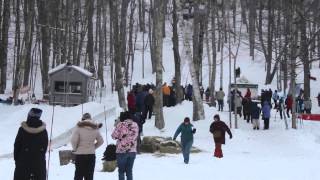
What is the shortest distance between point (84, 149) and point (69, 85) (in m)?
21.3

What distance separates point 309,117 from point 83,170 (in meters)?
22.4

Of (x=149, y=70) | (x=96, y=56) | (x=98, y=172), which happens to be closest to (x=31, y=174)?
(x=98, y=172)

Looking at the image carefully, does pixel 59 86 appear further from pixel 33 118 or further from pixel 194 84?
pixel 33 118

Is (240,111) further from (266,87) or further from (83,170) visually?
(83,170)

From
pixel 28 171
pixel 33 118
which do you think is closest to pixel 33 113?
pixel 33 118

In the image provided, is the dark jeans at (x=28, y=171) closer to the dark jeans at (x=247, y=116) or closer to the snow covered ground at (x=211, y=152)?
the snow covered ground at (x=211, y=152)

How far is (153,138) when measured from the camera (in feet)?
63.4

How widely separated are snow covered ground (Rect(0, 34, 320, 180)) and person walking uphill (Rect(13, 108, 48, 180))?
394 centimetres

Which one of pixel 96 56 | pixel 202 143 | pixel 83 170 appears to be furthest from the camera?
pixel 96 56

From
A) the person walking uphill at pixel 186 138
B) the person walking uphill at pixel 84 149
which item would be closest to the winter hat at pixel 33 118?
the person walking uphill at pixel 84 149

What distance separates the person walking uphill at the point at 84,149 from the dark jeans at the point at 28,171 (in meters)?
0.96

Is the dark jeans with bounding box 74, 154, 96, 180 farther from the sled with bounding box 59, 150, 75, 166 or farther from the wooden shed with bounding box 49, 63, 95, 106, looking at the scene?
the wooden shed with bounding box 49, 63, 95, 106

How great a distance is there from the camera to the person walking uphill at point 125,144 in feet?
32.8

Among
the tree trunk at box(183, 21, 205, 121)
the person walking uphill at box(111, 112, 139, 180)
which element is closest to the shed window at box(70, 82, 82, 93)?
the tree trunk at box(183, 21, 205, 121)
